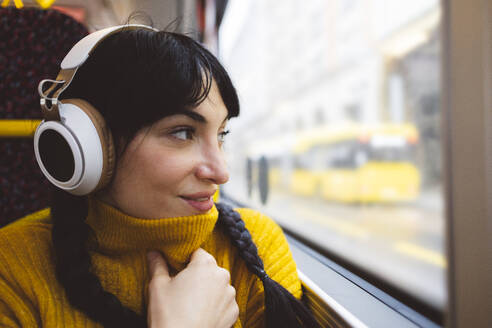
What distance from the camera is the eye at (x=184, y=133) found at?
62cm

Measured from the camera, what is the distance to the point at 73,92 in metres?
0.64

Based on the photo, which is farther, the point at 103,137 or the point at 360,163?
the point at 360,163

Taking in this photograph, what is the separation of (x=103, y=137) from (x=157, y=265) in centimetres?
28

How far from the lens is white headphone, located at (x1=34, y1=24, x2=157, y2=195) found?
56 centimetres

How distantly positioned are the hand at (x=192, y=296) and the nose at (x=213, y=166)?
0.57 ft

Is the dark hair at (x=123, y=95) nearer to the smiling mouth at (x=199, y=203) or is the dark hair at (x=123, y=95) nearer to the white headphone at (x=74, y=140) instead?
the white headphone at (x=74, y=140)

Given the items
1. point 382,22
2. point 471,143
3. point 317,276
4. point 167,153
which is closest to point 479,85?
point 471,143

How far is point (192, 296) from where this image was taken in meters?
0.59

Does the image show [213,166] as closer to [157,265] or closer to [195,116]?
[195,116]

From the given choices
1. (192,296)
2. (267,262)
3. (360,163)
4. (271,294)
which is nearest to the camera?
(192,296)

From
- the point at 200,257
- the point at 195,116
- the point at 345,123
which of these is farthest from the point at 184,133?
the point at 345,123

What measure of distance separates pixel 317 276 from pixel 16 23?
3.72ft

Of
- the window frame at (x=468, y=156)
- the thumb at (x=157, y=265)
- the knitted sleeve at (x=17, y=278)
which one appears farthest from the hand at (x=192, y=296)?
the window frame at (x=468, y=156)

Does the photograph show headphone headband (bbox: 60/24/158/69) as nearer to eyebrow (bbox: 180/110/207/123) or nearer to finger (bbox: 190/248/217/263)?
eyebrow (bbox: 180/110/207/123)
